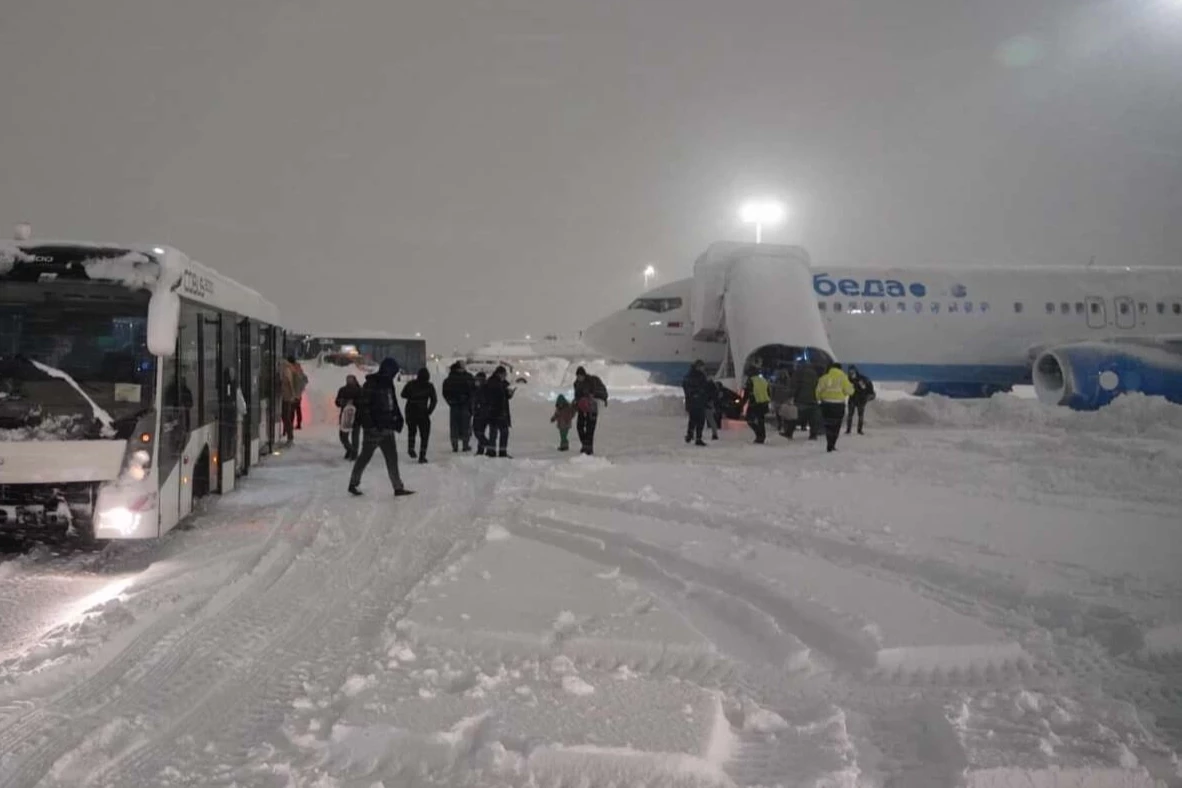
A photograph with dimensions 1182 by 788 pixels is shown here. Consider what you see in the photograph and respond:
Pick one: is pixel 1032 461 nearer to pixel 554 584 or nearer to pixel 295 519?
pixel 554 584

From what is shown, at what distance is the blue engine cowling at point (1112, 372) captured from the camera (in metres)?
19.4

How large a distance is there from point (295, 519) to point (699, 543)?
4401 millimetres

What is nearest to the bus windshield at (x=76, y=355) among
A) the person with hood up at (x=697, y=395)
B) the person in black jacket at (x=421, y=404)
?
the person in black jacket at (x=421, y=404)

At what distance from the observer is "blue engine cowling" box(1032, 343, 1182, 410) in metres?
19.4

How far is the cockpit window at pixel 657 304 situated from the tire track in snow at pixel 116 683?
1737cm

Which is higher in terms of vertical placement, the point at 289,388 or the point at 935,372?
the point at 935,372

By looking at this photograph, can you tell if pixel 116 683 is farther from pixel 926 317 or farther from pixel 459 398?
pixel 926 317

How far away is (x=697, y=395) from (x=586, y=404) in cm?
267

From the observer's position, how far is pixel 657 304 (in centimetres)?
2362

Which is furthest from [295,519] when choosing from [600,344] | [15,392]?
[600,344]

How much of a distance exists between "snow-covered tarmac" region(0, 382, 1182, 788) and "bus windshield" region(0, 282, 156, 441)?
137 centimetres

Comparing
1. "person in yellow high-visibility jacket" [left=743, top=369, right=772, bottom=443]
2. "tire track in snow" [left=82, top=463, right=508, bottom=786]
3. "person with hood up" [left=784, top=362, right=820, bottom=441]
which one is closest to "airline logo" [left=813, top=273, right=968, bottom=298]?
"person with hood up" [left=784, top=362, right=820, bottom=441]

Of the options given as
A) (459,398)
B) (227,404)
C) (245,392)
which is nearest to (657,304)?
(459,398)

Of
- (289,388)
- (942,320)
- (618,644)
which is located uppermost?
(942,320)
